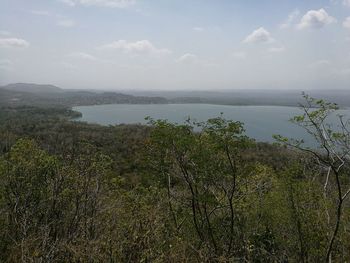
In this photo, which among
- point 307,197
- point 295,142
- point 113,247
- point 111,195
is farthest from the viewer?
point 307,197

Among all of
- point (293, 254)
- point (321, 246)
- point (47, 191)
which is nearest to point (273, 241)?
point (293, 254)

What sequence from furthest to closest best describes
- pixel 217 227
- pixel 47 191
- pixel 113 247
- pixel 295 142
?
pixel 217 227 → pixel 47 191 → pixel 295 142 → pixel 113 247

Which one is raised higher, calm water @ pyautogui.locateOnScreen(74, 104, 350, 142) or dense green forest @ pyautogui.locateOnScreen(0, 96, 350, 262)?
dense green forest @ pyautogui.locateOnScreen(0, 96, 350, 262)

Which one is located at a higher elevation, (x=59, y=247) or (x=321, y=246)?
(x=59, y=247)

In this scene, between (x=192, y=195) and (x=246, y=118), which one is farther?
(x=246, y=118)

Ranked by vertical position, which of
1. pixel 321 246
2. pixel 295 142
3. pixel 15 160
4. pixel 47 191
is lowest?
pixel 321 246

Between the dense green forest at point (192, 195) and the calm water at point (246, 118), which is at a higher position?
the dense green forest at point (192, 195)

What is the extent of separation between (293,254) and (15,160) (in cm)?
836

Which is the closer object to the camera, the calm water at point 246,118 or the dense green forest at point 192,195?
the dense green forest at point 192,195

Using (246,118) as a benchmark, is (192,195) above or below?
above

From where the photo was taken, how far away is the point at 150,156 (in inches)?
395

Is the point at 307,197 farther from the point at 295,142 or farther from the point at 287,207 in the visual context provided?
the point at 295,142

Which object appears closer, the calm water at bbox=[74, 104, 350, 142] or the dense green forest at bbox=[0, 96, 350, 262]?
the dense green forest at bbox=[0, 96, 350, 262]

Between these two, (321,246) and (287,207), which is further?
(287,207)
